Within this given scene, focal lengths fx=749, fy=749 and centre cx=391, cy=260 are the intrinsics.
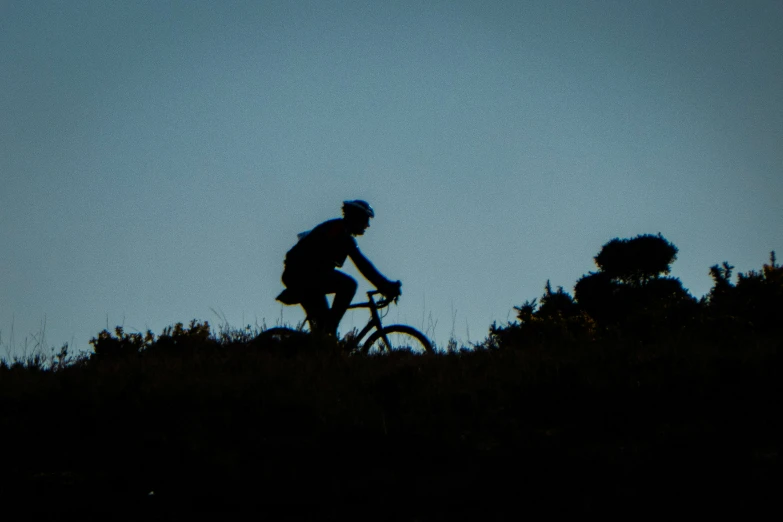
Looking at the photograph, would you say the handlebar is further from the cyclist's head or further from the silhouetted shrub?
the silhouetted shrub

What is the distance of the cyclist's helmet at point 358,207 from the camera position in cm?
851

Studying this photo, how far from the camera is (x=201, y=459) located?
4.64m

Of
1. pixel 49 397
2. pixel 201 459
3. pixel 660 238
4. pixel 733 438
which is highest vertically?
pixel 660 238

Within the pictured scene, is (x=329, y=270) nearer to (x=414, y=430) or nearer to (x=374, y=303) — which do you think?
(x=374, y=303)

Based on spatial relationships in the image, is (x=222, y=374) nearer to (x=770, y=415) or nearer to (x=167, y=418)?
(x=167, y=418)

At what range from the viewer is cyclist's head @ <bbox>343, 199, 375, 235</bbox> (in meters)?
8.52

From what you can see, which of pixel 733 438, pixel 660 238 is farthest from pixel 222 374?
pixel 660 238

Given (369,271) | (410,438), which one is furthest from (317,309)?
(410,438)

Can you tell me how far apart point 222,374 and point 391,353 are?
2007 millimetres

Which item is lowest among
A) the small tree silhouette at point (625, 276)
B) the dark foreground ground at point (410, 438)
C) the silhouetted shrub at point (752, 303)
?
the dark foreground ground at point (410, 438)

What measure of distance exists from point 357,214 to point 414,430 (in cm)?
400

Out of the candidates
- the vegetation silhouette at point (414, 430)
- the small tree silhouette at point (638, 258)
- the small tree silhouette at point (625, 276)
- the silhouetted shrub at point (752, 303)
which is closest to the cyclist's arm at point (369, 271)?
the vegetation silhouette at point (414, 430)

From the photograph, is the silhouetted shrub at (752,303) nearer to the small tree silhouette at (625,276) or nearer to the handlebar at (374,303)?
the handlebar at (374,303)

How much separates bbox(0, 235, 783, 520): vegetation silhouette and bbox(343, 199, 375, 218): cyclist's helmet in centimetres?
169
